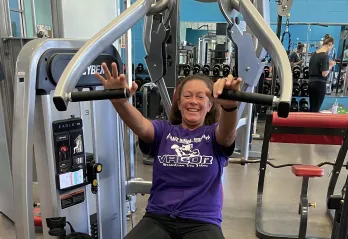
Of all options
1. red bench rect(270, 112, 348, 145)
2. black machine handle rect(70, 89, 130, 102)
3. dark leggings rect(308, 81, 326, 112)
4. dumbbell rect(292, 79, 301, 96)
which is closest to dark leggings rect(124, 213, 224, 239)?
black machine handle rect(70, 89, 130, 102)

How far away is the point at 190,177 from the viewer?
146 cm

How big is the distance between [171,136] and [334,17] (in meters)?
6.22

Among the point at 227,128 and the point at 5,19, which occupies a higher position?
the point at 5,19

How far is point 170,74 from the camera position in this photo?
2.02 m

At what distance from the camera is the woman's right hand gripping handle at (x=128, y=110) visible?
1.17 meters

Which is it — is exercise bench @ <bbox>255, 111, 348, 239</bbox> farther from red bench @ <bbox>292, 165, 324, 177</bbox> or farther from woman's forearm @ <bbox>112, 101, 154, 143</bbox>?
woman's forearm @ <bbox>112, 101, 154, 143</bbox>

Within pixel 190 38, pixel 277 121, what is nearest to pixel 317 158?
pixel 277 121

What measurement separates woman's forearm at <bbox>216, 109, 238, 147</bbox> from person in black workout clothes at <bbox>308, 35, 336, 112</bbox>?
452cm

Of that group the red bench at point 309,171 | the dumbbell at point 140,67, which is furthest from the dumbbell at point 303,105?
the red bench at point 309,171

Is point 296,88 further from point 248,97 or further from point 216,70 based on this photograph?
point 248,97

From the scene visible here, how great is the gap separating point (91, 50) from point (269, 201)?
2629 mm

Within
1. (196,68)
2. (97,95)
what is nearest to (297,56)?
(196,68)

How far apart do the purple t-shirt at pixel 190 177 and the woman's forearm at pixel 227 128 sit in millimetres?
51

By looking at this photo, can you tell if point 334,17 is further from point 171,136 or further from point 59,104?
point 59,104
